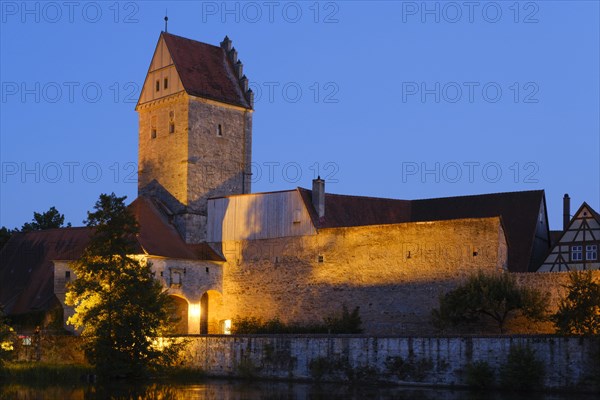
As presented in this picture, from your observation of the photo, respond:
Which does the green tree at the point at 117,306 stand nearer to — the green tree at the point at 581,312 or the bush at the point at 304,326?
the bush at the point at 304,326

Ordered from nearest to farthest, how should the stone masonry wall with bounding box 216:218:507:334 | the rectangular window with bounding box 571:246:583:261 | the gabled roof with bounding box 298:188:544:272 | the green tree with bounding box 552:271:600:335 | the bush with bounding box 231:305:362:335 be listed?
the green tree with bounding box 552:271:600:335 → the stone masonry wall with bounding box 216:218:507:334 → the rectangular window with bounding box 571:246:583:261 → the bush with bounding box 231:305:362:335 → the gabled roof with bounding box 298:188:544:272

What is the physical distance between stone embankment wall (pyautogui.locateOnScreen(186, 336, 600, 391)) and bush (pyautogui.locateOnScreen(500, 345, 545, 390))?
0.22 meters

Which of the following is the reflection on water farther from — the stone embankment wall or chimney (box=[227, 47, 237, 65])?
chimney (box=[227, 47, 237, 65])

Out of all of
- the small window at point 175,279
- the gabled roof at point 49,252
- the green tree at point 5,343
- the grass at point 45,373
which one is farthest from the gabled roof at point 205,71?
the grass at point 45,373

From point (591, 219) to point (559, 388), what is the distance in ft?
39.5

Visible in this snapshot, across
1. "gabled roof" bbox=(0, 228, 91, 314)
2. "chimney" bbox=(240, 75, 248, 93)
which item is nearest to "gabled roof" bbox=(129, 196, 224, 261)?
"gabled roof" bbox=(0, 228, 91, 314)

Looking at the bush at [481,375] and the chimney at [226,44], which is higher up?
the chimney at [226,44]

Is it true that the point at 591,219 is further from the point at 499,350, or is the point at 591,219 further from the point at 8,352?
the point at 8,352

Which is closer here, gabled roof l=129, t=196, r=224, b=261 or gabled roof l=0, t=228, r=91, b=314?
gabled roof l=129, t=196, r=224, b=261

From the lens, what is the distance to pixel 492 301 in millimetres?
36125

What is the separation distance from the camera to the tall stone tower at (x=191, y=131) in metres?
47.6

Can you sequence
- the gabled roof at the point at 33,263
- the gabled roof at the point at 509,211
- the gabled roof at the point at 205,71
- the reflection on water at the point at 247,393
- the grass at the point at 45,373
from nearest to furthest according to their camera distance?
the reflection on water at the point at 247,393, the grass at the point at 45,373, the gabled roof at the point at 509,211, the gabled roof at the point at 33,263, the gabled roof at the point at 205,71

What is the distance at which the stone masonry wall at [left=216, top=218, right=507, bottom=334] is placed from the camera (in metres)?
38.9

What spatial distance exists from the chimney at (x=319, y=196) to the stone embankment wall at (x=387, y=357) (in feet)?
32.0
